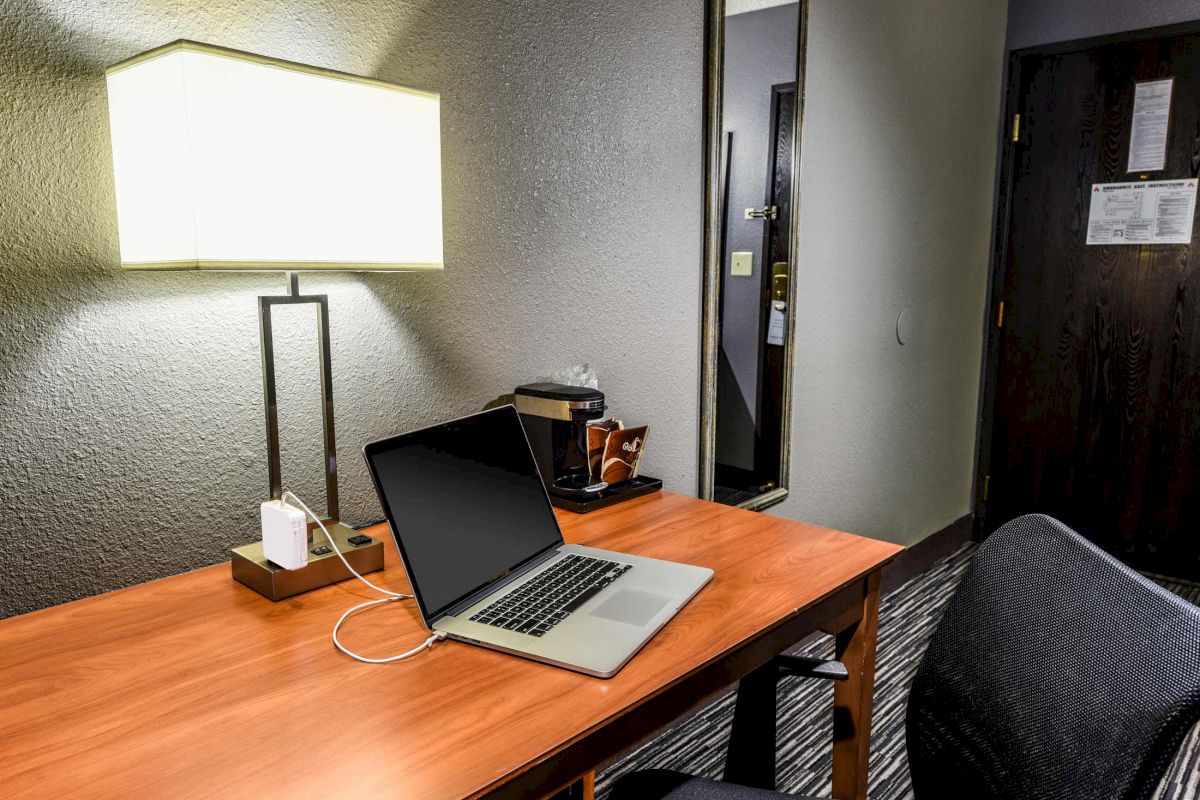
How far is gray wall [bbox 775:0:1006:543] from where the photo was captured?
2266mm

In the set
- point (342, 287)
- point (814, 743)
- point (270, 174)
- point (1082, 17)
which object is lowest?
point (814, 743)

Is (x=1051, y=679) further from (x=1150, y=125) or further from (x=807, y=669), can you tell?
(x=1150, y=125)

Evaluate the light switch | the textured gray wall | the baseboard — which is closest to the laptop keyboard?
the textured gray wall

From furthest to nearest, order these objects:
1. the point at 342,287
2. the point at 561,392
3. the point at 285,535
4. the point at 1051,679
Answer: the point at 561,392 → the point at 342,287 → the point at 285,535 → the point at 1051,679

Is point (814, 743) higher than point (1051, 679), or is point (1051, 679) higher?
point (1051, 679)

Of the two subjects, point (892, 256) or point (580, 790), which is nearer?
point (580, 790)

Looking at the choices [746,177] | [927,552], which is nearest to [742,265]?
[746,177]

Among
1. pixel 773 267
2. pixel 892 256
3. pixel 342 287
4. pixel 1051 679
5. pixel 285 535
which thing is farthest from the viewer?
pixel 892 256

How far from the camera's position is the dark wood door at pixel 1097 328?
9.45ft

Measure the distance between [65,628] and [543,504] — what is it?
606mm

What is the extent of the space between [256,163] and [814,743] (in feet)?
5.56

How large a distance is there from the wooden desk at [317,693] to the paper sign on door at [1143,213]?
2436 millimetres

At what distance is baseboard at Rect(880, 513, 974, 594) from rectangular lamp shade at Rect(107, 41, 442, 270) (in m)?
2.19

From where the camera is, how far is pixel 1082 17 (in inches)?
116
